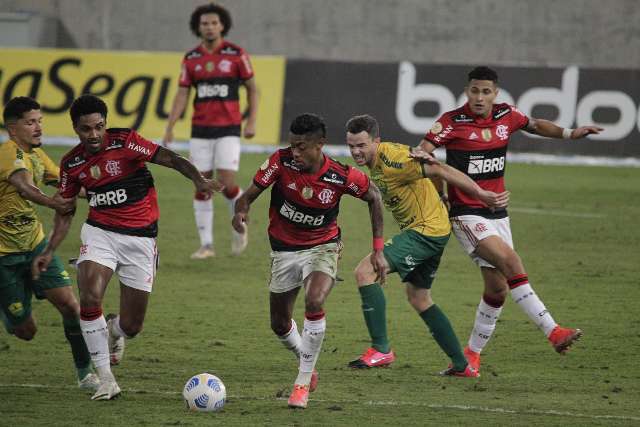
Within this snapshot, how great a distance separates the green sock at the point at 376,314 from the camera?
8859 mm

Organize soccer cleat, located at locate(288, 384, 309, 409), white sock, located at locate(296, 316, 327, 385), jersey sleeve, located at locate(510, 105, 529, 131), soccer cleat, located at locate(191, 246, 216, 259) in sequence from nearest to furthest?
soccer cleat, located at locate(288, 384, 309, 409)
white sock, located at locate(296, 316, 327, 385)
jersey sleeve, located at locate(510, 105, 529, 131)
soccer cleat, located at locate(191, 246, 216, 259)

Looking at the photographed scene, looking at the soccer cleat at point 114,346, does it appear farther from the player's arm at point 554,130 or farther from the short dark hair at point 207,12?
the short dark hair at point 207,12

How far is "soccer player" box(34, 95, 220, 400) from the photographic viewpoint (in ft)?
25.6

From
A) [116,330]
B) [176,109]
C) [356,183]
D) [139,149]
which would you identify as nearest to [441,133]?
[356,183]

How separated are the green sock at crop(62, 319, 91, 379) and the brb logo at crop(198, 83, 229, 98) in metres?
5.90

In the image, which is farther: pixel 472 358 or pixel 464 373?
pixel 472 358

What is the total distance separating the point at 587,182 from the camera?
20266 millimetres

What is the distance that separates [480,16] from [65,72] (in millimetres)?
11634

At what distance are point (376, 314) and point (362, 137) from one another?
4.61 ft

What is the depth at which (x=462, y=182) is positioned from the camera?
8469 millimetres

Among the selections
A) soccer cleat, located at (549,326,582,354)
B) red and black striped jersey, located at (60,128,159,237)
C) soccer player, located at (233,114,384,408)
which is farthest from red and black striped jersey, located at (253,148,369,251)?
soccer cleat, located at (549,326,582,354)

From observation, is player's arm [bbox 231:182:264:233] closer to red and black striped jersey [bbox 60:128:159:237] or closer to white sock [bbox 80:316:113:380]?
red and black striped jersey [bbox 60:128:159:237]

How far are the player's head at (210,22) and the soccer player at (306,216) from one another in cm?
570

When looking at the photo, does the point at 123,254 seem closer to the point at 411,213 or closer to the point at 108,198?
the point at 108,198
